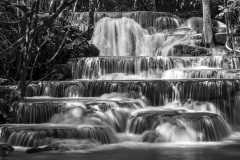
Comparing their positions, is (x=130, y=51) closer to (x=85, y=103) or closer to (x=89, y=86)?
(x=89, y=86)

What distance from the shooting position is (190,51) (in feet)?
60.8

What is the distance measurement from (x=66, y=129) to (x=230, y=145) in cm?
364

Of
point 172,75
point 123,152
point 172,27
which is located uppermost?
point 172,27

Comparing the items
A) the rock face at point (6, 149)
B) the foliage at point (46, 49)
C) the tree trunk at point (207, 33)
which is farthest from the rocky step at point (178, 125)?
the tree trunk at point (207, 33)

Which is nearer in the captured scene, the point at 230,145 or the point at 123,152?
the point at 123,152

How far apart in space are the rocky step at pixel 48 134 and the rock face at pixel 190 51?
9.13 m

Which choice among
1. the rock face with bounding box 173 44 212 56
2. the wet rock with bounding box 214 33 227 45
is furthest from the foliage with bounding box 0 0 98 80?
the wet rock with bounding box 214 33 227 45

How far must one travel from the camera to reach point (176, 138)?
405 inches

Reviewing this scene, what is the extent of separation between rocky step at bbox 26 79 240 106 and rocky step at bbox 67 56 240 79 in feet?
9.87

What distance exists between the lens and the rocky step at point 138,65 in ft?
53.9

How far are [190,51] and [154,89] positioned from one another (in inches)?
238

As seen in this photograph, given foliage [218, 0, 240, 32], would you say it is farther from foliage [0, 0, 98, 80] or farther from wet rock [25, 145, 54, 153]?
wet rock [25, 145, 54, 153]

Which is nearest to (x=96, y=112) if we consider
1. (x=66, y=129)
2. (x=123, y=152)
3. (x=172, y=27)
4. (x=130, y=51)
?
(x=66, y=129)

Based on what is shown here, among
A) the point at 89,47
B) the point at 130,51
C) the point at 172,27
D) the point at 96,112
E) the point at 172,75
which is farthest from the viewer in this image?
the point at 172,27
